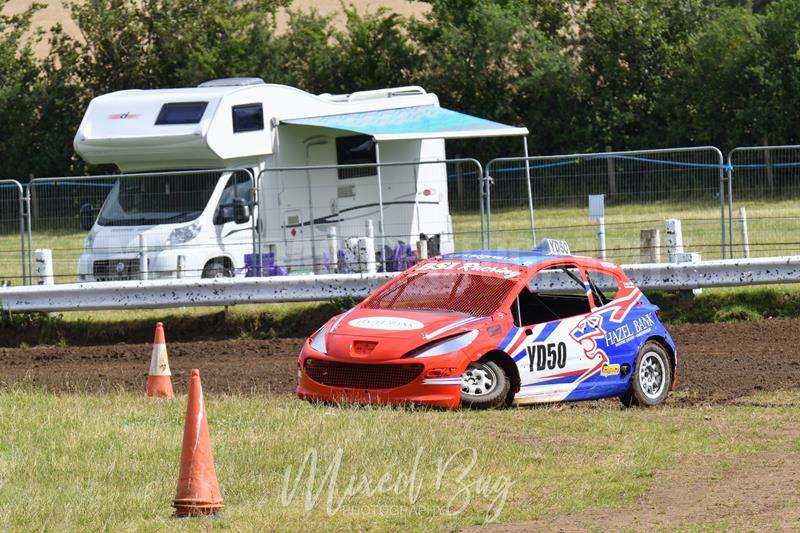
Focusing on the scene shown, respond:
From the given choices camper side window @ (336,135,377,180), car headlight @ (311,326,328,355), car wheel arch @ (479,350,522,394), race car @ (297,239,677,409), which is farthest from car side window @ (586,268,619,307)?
camper side window @ (336,135,377,180)

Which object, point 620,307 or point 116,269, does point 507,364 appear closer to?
point 620,307

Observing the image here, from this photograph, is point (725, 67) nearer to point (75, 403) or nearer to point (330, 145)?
point (330, 145)

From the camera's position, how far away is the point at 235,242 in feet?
65.5

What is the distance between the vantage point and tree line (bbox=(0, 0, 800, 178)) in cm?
3481

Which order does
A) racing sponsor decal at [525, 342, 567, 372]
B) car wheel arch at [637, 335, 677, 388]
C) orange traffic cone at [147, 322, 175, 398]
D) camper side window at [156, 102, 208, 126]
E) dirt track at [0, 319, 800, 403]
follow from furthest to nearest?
camper side window at [156, 102, 208, 126]
dirt track at [0, 319, 800, 403]
orange traffic cone at [147, 322, 175, 398]
car wheel arch at [637, 335, 677, 388]
racing sponsor decal at [525, 342, 567, 372]

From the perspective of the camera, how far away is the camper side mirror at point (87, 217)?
2044cm

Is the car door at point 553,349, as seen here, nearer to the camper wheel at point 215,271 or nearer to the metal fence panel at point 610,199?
the metal fence panel at point 610,199

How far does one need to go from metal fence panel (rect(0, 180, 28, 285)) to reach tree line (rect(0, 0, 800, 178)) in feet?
57.5

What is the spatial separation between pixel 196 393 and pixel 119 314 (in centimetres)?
1258

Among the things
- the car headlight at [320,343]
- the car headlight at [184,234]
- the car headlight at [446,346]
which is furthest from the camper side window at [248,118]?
the car headlight at [446,346]

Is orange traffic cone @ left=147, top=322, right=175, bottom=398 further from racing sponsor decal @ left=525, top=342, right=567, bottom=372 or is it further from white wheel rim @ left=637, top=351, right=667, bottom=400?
white wheel rim @ left=637, top=351, right=667, bottom=400

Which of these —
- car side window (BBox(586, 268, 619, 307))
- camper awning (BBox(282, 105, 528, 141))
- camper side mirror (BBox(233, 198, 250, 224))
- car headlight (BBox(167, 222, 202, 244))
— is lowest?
car side window (BBox(586, 268, 619, 307))

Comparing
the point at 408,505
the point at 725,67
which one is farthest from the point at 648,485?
the point at 725,67

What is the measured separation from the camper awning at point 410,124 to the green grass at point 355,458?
30.9ft
